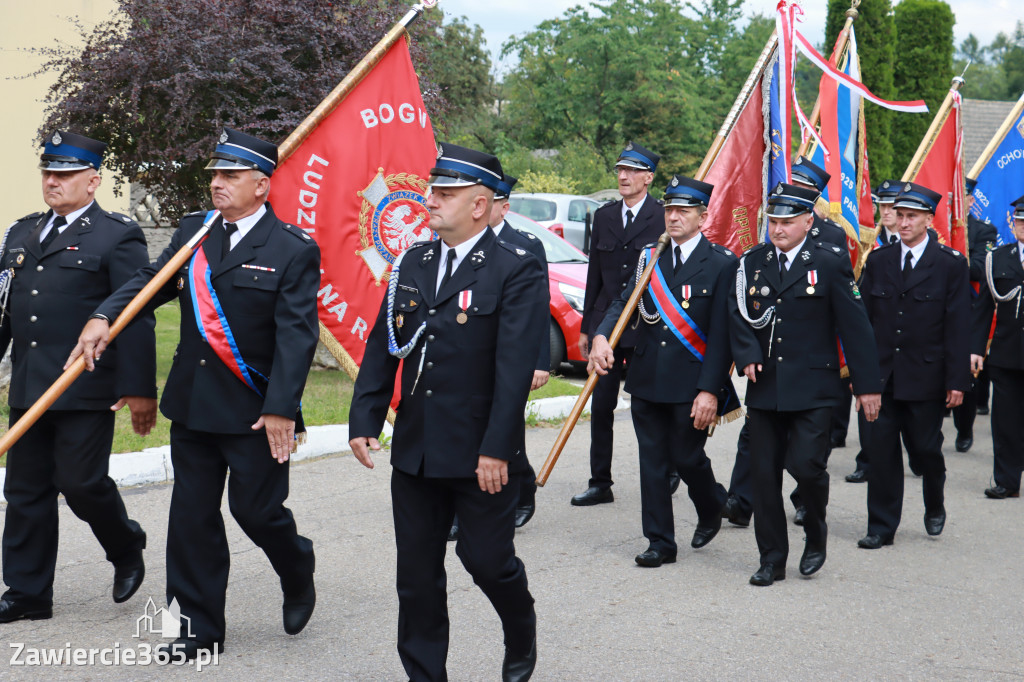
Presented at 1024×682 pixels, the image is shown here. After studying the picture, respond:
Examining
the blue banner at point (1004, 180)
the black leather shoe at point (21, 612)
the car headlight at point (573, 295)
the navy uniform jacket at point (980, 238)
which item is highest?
the blue banner at point (1004, 180)

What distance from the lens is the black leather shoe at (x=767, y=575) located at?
229 inches

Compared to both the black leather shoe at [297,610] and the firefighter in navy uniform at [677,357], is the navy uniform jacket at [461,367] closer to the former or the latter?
the black leather shoe at [297,610]

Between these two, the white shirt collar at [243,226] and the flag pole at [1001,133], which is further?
the flag pole at [1001,133]

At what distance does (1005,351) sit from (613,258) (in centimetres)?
324

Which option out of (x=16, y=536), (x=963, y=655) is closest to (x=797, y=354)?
(x=963, y=655)

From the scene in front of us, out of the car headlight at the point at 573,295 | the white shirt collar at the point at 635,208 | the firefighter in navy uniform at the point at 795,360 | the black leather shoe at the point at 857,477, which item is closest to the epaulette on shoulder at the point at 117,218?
the firefighter in navy uniform at the point at 795,360

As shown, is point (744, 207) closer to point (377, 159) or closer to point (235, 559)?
point (377, 159)

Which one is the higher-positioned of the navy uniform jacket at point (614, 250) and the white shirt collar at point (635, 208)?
the white shirt collar at point (635, 208)

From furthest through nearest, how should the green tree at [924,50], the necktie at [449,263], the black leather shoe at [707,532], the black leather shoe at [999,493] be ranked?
1. the green tree at [924,50]
2. the black leather shoe at [999,493]
3. the black leather shoe at [707,532]
4. the necktie at [449,263]

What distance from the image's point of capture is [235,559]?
5.92 metres

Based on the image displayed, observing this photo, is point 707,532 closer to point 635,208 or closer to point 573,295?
point 635,208

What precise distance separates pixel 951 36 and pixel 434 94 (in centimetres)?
2626

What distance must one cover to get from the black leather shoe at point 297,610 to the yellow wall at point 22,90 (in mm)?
→ 12214

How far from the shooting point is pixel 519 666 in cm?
425
